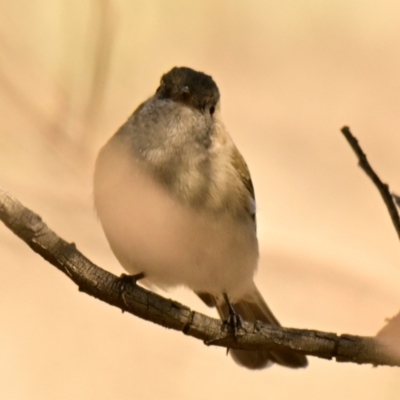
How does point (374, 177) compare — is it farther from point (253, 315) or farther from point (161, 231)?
point (253, 315)

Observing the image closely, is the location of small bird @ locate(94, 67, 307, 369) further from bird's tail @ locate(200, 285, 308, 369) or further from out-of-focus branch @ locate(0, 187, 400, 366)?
bird's tail @ locate(200, 285, 308, 369)

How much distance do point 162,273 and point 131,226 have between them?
0.85ft

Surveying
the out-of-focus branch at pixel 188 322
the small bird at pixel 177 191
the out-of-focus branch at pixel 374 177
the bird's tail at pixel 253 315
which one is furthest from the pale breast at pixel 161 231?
the out-of-focus branch at pixel 374 177

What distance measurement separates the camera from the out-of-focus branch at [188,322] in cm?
145

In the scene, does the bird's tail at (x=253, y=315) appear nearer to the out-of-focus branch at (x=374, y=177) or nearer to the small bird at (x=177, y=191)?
the small bird at (x=177, y=191)

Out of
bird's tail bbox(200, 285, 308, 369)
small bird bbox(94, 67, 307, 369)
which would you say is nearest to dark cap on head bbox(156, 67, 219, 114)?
small bird bbox(94, 67, 307, 369)

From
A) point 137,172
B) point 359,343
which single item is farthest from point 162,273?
point 359,343

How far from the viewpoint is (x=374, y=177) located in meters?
1.27

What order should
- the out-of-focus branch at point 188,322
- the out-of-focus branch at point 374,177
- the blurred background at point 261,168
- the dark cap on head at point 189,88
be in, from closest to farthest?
the out-of-focus branch at point 374,177 < the out-of-focus branch at point 188,322 < the dark cap on head at point 189,88 < the blurred background at point 261,168

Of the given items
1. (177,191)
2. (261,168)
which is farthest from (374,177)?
(261,168)

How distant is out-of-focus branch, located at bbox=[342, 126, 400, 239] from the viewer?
1195 millimetres

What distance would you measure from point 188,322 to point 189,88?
0.60 metres

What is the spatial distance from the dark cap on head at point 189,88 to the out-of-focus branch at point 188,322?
1.63ft

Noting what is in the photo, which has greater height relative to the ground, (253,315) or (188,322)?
(253,315)
